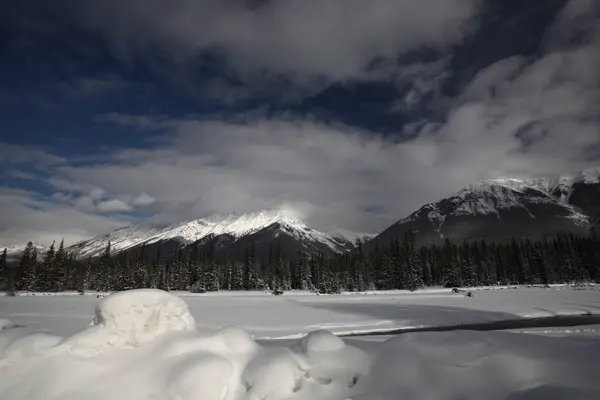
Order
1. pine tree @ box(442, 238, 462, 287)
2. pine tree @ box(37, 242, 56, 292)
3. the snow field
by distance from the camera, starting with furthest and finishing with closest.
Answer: pine tree @ box(442, 238, 462, 287) → pine tree @ box(37, 242, 56, 292) → the snow field

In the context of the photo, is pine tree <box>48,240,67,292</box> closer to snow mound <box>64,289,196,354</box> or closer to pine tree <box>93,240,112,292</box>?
pine tree <box>93,240,112,292</box>

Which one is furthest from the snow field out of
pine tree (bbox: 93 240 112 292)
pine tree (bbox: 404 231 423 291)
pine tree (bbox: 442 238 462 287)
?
pine tree (bbox: 93 240 112 292)

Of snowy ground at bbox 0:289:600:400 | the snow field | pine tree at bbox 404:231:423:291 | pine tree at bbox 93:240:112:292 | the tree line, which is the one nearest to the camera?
snowy ground at bbox 0:289:600:400

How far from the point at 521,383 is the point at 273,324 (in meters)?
22.7

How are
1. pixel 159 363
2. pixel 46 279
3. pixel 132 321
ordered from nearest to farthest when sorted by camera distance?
pixel 159 363 < pixel 132 321 < pixel 46 279

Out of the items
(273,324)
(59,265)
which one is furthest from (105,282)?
(273,324)

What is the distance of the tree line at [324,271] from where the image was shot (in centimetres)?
8562

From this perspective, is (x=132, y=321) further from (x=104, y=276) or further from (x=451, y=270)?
(x=104, y=276)

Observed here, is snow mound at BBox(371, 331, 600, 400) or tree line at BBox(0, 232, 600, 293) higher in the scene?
tree line at BBox(0, 232, 600, 293)

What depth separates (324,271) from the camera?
100625 mm

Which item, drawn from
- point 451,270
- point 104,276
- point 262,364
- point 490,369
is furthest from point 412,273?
point 262,364

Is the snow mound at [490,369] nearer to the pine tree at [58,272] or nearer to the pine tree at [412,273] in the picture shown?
the pine tree at [412,273]

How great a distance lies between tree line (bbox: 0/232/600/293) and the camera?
281ft

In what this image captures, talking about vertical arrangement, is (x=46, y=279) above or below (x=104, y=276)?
below
